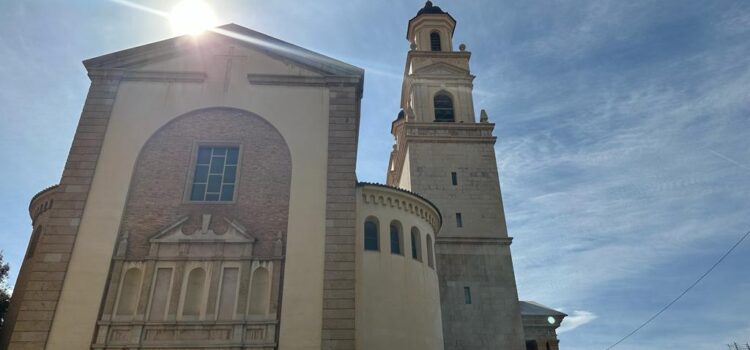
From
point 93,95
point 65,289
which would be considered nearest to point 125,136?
point 93,95

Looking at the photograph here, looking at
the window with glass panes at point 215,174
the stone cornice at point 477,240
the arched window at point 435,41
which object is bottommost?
the window with glass panes at point 215,174

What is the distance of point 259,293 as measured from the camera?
13602 millimetres

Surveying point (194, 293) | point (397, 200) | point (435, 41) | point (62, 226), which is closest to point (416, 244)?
point (397, 200)

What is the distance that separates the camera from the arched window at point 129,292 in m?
13.2

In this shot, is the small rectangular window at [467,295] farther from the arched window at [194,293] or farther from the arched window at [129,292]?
the arched window at [129,292]

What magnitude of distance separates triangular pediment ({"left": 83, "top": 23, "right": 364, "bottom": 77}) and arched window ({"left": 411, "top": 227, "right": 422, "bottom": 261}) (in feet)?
19.6

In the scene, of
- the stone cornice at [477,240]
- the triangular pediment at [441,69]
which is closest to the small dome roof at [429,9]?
the triangular pediment at [441,69]

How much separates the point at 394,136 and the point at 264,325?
24.9 m

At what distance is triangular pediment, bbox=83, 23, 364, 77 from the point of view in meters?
16.9

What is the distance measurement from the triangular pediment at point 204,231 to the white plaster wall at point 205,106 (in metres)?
1.34

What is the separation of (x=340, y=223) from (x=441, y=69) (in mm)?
19242

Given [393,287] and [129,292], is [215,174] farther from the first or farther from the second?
[393,287]

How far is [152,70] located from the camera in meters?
16.8

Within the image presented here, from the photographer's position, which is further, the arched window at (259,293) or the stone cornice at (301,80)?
the stone cornice at (301,80)
